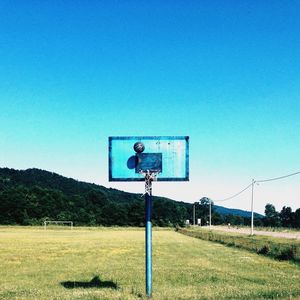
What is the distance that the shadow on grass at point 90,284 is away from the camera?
15.6 meters

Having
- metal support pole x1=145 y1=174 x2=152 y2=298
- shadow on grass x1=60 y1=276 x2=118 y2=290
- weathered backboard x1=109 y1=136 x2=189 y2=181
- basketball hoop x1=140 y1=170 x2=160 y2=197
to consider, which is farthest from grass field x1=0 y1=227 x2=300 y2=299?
weathered backboard x1=109 y1=136 x2=189 y2=181

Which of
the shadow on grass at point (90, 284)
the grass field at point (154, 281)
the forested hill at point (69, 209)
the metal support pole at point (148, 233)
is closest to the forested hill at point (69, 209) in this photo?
the forested hill at point (69, 209)

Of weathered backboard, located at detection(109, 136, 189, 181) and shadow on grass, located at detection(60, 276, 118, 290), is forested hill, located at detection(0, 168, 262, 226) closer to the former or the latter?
shadow on grass, located at detection(60, 276, 118, 290)

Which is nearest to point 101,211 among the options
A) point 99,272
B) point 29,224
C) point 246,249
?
point 29,224

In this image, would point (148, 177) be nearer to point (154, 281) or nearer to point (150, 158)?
point (150, 158)

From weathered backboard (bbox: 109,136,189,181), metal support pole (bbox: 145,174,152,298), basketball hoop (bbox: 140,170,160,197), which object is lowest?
metal support pole (bbox: 145,174,152,298)

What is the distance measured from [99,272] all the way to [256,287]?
7757 millimetres

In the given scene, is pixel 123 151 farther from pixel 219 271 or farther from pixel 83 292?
pixel 219 271

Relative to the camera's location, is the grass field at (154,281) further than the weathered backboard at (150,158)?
No

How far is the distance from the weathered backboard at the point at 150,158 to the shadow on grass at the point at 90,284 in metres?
4.02

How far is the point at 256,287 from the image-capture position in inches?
599

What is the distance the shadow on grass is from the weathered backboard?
402 cm

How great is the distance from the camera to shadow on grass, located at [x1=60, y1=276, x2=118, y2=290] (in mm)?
15633

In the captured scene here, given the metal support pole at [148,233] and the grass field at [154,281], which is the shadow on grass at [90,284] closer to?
the grass field at [154,281]
